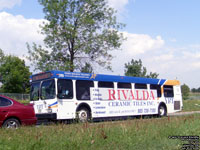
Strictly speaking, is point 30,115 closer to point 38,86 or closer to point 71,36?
point 38,86

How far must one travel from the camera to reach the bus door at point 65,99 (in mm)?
14992

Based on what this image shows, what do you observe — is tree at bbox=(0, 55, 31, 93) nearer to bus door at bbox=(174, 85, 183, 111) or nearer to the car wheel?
bus door at bbox=(174, 85, 183, 111)

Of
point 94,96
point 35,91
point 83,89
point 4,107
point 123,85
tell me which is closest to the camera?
point 4,107

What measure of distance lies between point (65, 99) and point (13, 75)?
5529 cm

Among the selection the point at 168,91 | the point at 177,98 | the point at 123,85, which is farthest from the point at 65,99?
the point at 177,98

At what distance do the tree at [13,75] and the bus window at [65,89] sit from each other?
52.0 meters

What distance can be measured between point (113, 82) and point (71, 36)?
12052mm

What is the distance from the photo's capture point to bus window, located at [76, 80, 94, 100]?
15.9m

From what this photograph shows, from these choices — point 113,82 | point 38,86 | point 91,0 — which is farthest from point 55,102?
point 91,0

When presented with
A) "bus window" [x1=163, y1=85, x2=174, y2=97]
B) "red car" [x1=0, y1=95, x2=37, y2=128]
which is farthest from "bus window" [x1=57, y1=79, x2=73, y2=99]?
"bus window" [x1=163, y1=85, x2=174, y2=97]

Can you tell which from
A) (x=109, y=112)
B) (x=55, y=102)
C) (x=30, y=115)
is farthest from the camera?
(x=109, y=112)

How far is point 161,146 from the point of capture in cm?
720

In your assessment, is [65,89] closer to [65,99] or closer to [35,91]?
[65,99]

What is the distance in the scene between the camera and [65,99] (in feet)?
50.0
